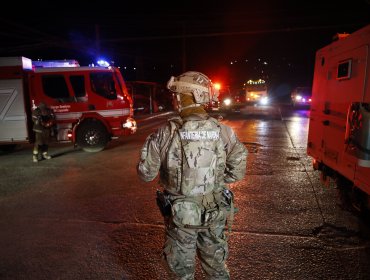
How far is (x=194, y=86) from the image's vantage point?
89.7 inches

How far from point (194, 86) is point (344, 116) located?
2.94 m

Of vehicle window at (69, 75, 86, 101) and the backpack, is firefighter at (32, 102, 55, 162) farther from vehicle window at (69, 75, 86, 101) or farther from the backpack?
the backpack

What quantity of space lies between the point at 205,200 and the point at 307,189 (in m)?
4.04

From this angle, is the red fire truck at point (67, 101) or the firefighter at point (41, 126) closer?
the firefighter at point (41, 126)

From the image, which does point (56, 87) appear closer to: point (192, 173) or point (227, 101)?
point (192, 173)

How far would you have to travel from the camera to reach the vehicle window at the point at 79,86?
934 centimetres

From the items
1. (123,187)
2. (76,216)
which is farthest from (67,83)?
(76,216)

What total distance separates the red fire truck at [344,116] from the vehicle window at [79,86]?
6567mm

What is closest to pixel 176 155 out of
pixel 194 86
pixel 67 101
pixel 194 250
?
pixel 194 86

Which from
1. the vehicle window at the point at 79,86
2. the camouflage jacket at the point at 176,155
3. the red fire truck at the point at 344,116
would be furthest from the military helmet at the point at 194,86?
the vehicle window at the point at 79,86

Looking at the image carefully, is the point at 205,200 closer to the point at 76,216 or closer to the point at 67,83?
the point at 76,216

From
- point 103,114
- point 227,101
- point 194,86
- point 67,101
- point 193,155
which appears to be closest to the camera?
point 193,155

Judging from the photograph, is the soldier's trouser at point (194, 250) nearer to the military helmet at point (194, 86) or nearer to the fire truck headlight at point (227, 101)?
the military helmet at point (194, 86)

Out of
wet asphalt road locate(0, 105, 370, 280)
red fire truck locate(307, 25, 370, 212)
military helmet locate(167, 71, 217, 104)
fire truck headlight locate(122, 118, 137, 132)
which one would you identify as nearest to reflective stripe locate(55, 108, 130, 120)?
fire truck headlight locate(122, 118, 137, 132)
